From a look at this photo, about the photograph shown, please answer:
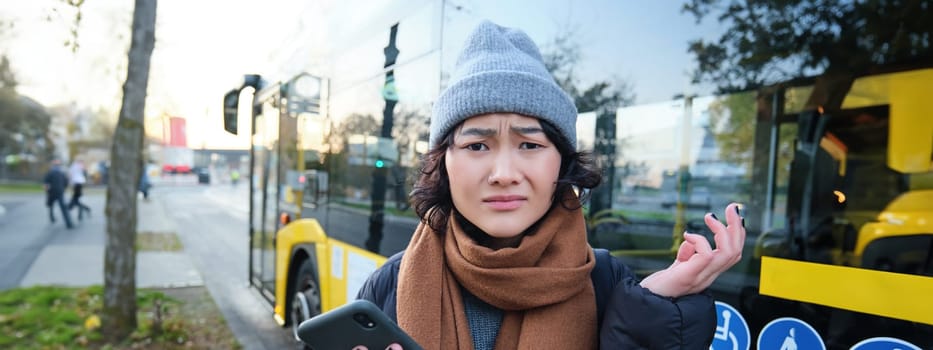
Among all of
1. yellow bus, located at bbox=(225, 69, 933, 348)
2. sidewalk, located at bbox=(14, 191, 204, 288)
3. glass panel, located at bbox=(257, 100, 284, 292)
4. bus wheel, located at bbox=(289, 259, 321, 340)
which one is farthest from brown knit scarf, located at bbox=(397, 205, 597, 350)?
sidewalk, located at bbox=(14, 191, 204, 288)

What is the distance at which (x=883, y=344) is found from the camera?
142cm

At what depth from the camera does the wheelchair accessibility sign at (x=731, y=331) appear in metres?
1.79

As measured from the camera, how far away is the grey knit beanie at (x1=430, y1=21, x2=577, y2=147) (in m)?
1.10

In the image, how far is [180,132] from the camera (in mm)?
36875

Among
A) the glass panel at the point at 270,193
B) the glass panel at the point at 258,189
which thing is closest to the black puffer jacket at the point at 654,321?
the glass panel at the point at 270,193

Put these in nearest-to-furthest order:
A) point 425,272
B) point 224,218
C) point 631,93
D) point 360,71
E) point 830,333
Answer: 1. point 425,272
2. point 830,333
3. point 631,93
4. point 360,71
5. point 224,218

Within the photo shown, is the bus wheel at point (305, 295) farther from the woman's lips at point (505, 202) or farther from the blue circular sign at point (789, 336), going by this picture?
the woman's lips at point (505, 202)

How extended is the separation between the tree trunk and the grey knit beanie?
3.98 meters

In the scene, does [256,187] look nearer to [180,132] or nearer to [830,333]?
[830,333]

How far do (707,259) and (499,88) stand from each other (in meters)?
0.50

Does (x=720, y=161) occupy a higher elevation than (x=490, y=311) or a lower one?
higher

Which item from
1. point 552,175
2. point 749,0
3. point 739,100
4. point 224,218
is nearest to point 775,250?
point 739,100

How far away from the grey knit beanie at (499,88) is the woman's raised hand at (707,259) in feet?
1.17

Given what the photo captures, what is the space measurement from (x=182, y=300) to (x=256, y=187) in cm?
148
